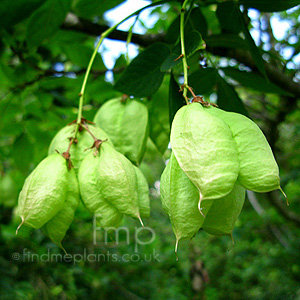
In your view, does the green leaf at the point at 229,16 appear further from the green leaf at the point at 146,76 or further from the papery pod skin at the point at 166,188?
the papery pod skin at the point at 166,188

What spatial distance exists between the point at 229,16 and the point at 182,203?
667 mm

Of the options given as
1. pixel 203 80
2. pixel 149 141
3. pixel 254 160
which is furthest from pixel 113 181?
pixel 149 141

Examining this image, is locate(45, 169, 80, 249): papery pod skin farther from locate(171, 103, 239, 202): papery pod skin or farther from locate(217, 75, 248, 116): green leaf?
locate(217, 75, 248, 116): green leaf

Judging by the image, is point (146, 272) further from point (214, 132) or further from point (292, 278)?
point (214, 132)

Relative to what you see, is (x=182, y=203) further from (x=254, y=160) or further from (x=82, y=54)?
(x=82, y=54)

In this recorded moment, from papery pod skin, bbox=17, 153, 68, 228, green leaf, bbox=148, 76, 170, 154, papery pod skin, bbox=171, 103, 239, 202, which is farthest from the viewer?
green leaf, bbox=148, 76, 170, 154

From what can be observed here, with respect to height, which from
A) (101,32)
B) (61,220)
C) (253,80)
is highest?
(101,32)

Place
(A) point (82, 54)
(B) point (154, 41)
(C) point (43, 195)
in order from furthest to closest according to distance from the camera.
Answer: (A) point (82, 54) < (B) point (154, 41) < (C) point (43, 195)

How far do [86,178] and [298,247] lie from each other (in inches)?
137

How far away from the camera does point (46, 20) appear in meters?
1.03

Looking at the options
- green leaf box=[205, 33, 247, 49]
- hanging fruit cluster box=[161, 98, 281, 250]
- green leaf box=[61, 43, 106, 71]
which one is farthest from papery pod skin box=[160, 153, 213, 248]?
green leaf box=[61, 43, 106, 71]

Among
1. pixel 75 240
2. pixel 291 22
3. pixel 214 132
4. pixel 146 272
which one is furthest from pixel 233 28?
pixel 146 272

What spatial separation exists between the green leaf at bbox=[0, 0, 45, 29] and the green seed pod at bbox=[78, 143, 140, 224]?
0.58 m

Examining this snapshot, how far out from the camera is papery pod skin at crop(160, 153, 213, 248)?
1.75 feet
